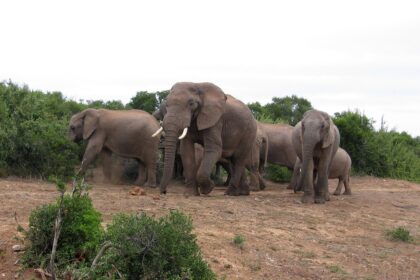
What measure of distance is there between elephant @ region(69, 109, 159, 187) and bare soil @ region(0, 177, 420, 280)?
80.4 inches

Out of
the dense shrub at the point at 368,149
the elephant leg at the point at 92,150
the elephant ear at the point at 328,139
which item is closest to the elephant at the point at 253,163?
the elephant leg at the point at 92,150

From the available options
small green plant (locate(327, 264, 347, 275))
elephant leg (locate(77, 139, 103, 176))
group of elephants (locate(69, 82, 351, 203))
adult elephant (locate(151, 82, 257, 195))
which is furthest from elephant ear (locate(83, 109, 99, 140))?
small green plant (locate(327, 264, 347, 275))

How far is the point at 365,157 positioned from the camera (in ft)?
72.4

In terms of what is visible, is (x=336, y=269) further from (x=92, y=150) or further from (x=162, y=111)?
(x=92, y=150)

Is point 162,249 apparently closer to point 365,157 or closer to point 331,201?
point 331,201

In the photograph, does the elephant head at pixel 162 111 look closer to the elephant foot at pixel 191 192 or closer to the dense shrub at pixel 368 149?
the elephant foot at pixel 191 192

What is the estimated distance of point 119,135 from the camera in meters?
14.6

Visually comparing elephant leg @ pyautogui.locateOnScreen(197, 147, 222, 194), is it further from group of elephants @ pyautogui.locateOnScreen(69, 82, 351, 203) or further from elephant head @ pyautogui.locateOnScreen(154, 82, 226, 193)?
elephant head @ pyautogui.locateOnScreen(154, 82, 226, 193)

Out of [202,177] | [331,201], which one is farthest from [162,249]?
[331,201]

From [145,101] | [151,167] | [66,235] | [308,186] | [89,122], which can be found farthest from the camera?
[145,101]

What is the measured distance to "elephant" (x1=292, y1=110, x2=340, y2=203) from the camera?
11844 millimetres

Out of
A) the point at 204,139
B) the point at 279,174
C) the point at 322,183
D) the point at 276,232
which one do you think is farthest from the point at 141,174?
the point at 276,232

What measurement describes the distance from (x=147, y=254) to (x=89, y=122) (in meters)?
9.08

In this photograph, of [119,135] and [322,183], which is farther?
[119,135]
